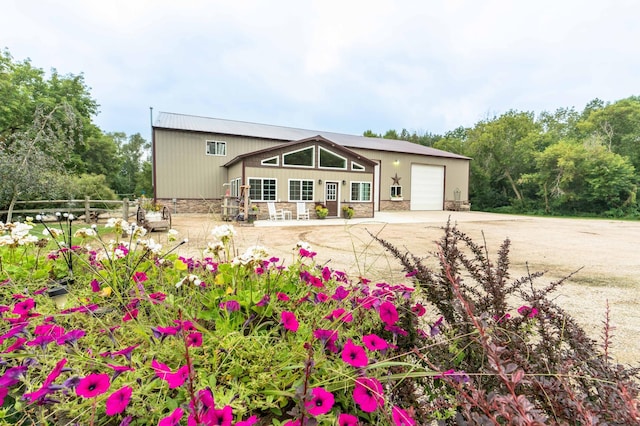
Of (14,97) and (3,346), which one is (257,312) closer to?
(3,346)

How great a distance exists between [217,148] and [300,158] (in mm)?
5638

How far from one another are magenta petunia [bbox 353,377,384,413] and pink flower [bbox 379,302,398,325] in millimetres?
282

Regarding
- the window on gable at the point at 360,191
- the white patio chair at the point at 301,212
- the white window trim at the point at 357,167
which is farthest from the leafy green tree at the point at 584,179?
the white patio chair at the point at 301,212

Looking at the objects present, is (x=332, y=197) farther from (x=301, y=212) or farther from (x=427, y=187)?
(x=427, y=187)

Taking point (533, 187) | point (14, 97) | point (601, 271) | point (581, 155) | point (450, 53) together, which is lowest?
point (601, 271)

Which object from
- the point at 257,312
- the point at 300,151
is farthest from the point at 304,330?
the point at 300,151

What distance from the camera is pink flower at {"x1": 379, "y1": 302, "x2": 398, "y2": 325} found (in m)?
1.02

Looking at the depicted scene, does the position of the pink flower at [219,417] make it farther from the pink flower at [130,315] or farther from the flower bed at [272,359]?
the pink flower at [130,315]

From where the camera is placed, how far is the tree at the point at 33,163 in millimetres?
6979

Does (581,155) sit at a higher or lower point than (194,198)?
higher

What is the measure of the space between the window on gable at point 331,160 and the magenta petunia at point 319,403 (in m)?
13.7

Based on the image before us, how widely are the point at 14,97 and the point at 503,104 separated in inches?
1374

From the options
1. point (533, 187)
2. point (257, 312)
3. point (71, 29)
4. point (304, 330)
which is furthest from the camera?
point (533, 187)

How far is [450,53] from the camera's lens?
18125mm
